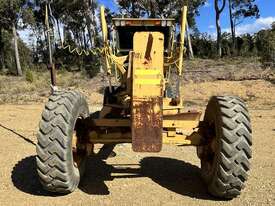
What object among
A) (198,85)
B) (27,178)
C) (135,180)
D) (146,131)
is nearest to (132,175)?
(135,180)

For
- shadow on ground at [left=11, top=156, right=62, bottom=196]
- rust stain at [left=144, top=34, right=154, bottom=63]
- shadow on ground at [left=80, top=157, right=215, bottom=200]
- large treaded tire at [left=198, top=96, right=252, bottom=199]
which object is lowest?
shadow on ground at [left=80, top=157, right=215, bottom=200]

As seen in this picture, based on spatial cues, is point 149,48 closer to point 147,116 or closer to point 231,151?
point 147,116

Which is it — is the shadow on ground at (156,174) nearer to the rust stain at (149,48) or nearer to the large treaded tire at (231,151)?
the large treaded tire at (231,151)

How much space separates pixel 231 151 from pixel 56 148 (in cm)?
202

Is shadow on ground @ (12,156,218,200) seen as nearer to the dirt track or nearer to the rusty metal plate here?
the dirt track

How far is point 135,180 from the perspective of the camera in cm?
700

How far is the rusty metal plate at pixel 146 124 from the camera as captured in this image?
5.79m

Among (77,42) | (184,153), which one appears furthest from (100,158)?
(77,42)

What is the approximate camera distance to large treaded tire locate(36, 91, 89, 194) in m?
5.95

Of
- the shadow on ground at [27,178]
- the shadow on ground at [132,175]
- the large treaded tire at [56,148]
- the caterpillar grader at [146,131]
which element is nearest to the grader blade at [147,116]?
the caterpillar grader at [146,131]

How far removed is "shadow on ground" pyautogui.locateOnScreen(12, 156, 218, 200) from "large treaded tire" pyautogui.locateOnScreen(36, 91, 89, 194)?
1.27 ft

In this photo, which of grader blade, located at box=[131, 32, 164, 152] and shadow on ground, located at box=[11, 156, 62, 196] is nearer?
grader blade, located at box=[131, 32, 164, 152]

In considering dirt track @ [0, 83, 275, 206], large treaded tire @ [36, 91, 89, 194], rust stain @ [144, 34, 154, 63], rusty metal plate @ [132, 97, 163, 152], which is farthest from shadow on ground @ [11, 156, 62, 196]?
rust stain @ [144, 34, 154, 63]

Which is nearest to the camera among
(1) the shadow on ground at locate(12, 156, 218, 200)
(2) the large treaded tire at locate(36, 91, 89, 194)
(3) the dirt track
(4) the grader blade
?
(4) the grader blade
